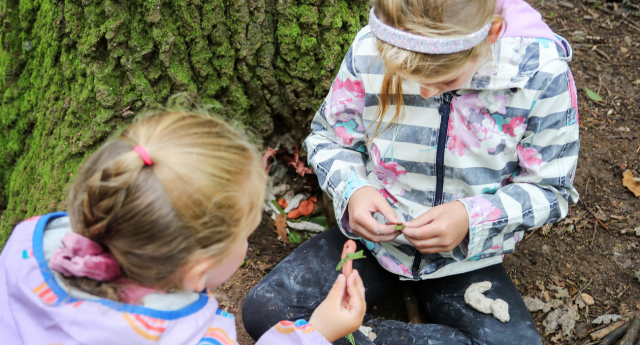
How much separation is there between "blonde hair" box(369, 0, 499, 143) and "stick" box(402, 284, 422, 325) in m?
1.51

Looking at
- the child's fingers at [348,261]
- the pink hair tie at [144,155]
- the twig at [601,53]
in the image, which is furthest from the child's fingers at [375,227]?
the twig at [601,53]

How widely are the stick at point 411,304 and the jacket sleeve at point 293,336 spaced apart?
111 centimetres

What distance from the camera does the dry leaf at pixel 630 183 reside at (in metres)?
3.08

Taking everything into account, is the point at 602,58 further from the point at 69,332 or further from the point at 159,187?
the point at 69,332

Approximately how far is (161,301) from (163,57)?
1508 millimetres

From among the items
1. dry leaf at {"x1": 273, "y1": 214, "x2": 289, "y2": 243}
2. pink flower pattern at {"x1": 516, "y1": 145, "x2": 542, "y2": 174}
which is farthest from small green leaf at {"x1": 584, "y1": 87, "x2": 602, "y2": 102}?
dry leaf at {"x1": 273, "y1": 214, "x2": 289, "y2": 243}

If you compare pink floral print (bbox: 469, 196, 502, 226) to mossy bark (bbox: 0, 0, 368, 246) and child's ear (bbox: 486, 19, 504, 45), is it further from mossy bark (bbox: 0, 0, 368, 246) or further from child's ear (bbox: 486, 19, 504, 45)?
mossy bark (bbox: 0, 0, 368, 246)

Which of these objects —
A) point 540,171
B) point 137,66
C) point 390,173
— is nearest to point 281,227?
point 390,173

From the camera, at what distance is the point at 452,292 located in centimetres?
239

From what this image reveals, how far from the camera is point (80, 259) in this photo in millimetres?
1293

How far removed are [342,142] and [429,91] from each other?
0.67 metres

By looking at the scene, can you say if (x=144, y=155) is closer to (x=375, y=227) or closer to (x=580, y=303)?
(x=375, y=227)

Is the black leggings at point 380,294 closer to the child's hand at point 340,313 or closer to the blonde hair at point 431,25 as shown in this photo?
the child's hand at point 340,313

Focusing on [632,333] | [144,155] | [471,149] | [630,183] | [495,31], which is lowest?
[632,333]
